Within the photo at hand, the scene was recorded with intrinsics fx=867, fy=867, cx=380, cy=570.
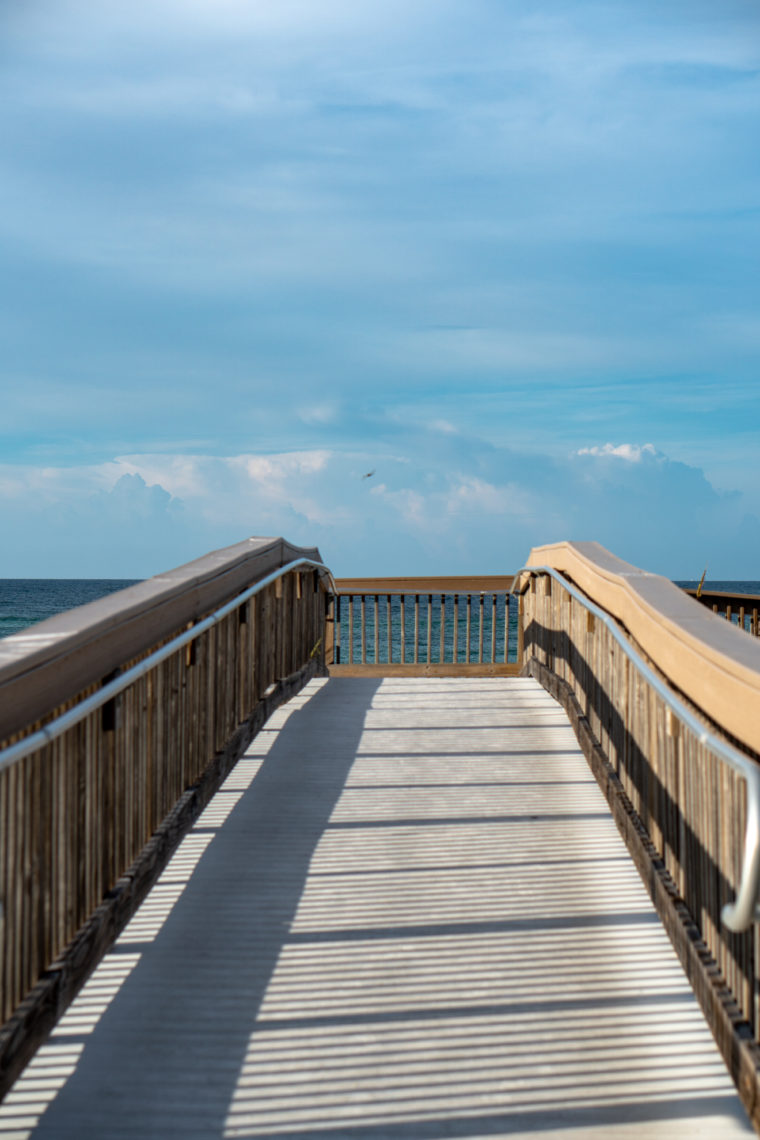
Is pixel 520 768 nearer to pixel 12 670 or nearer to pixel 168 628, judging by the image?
pixel 168 628

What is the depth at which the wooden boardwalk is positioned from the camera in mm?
2248

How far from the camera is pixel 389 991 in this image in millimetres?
2748

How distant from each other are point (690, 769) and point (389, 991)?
121 centimetres

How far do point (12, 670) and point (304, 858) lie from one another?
6.01 feet

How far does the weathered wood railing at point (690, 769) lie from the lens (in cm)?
226

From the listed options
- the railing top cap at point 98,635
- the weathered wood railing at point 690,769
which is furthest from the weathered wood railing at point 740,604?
the railing top cap at point 98,635

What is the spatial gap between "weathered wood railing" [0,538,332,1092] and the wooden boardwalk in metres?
0.19

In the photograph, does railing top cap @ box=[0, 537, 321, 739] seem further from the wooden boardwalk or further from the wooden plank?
the wooden plank

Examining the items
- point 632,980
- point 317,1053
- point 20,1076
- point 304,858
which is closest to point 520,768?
point 304,858

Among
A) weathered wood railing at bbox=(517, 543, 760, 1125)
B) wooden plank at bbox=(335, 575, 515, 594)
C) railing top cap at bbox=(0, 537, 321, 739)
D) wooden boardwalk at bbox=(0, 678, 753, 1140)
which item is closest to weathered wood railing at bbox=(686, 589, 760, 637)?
wooden plank at bbox=(335, 575, 515, 594)

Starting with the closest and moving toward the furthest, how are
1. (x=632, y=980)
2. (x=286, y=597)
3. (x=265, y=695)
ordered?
1. (x=632, y=980)
2. (x=265, y=695)
3. (x=286, y=597)

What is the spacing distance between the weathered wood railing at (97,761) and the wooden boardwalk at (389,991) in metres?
0.19

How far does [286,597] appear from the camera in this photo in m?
6.68

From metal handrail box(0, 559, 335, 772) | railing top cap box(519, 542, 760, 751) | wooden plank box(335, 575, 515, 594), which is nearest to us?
metal handrail box(0, 559, 335, 772)
